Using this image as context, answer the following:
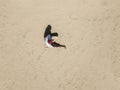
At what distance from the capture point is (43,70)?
Result: 12430 millimetres

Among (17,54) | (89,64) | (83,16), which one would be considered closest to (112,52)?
(89,64)

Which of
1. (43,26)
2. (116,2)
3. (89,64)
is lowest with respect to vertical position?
(89,64)

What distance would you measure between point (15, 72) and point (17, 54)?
0.72 metres

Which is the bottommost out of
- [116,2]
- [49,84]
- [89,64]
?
[49,84]

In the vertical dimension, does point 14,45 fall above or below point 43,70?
above

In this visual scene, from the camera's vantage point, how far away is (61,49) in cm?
1255

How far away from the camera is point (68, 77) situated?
12406 millimetres

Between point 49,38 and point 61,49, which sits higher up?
point 49,38

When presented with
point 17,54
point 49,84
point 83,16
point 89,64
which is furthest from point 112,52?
point 17,54

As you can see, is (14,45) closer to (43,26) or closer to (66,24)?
(43,26)

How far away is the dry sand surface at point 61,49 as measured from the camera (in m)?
12.4

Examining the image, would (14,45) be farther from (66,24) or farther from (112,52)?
(112,52)

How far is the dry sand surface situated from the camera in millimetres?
12352

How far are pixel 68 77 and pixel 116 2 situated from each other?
364 cm
